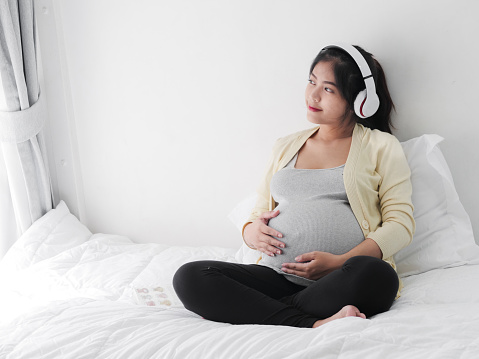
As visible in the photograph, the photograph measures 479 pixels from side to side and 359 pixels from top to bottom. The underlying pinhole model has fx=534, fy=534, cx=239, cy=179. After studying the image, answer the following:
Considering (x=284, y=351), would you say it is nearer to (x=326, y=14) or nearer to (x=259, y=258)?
(x=259, y=258)

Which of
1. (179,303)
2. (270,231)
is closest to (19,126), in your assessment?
(179,303)

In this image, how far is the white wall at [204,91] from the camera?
1.65 m

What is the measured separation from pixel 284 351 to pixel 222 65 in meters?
1.13

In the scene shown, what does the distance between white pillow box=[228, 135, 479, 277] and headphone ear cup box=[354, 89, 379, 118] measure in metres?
0.22

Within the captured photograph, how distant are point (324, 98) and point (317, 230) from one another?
0.40 m

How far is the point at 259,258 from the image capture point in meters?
1.54

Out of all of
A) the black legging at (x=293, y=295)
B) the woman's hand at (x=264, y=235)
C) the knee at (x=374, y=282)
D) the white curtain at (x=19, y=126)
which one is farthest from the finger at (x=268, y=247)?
the white curtain at (x=19, y=126)

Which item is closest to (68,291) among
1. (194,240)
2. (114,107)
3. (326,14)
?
(194,240)

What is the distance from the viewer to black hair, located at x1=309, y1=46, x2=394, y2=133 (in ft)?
4.98

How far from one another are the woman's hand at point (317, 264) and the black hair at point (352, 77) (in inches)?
18.1

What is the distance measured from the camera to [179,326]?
116 cm

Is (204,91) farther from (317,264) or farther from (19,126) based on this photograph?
(317,264)

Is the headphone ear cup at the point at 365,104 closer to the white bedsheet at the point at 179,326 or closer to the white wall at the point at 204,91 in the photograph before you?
the white wall at the point at 204,91

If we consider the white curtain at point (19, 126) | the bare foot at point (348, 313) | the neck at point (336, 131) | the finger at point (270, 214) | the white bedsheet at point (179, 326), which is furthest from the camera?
the white curtain at point (19, 126)
